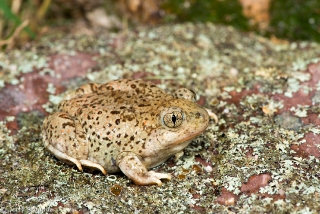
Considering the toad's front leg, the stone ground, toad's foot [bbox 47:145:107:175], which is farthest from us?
toad's foot [bbox 47:145:107:175]

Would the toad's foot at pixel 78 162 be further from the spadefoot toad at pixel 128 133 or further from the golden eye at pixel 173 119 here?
the golden eye at pixel 173 119

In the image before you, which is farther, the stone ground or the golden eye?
the golden eye

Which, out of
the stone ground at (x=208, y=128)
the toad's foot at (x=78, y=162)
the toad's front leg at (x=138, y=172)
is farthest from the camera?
the toad's foot at (x=78, y=162)

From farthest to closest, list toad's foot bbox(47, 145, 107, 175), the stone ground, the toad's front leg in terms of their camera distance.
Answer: toad's foot bbox(47, 145, 107, 175) < the toad's front leg < the stone ground

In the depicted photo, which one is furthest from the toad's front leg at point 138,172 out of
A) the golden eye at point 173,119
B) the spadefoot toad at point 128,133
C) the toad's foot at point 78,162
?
the golden eye at point 173,119

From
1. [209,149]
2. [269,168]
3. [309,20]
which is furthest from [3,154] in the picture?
[309,20]

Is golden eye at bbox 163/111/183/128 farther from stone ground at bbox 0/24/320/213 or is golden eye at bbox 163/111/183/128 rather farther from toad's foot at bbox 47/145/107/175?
toad's foot at bbox 47/145/107/175

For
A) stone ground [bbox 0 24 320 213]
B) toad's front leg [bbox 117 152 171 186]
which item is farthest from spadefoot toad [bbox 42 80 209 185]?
stone ground [bbox 0 24 320 213]

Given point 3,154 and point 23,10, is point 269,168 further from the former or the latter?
point 23,10
